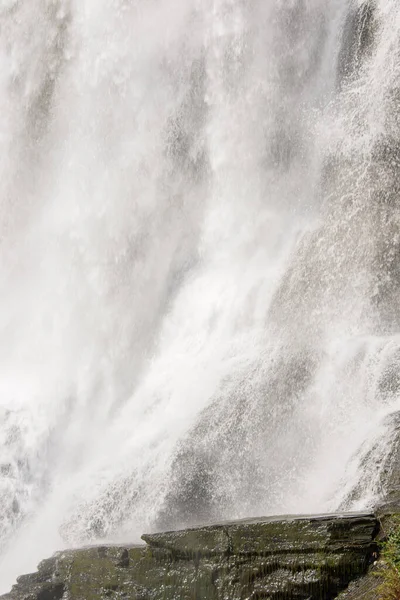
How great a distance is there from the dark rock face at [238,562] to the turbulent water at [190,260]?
1.83 meters

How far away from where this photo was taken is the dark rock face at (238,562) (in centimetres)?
853

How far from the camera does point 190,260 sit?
20.6 metres

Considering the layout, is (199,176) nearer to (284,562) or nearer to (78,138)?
(78,138)

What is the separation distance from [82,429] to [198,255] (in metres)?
5.65

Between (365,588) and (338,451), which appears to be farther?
(338,451)

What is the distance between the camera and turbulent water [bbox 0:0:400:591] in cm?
1461

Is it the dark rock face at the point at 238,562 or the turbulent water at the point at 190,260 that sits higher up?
the turbulent water at the point at 190,260

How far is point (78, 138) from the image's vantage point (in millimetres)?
23859

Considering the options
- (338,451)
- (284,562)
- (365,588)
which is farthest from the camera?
(338,451)

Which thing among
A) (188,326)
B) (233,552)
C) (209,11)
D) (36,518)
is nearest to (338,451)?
(233,552)

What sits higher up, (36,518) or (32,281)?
(32,281)

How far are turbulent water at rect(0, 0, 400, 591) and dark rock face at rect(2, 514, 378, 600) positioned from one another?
1831 mm

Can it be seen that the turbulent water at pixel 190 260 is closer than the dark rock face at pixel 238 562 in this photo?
No

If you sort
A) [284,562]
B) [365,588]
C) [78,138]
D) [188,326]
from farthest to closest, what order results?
[78,138], [188,326], [284,562], [365,588]
